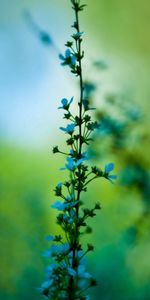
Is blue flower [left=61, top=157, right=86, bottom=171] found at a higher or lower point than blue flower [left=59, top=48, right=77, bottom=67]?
lower

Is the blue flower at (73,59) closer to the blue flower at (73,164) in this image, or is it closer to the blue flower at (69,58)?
the blue flower at (69,58)

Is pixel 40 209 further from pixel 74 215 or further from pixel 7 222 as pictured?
pixel 74 215

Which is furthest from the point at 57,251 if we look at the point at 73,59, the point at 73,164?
the point at 73,59

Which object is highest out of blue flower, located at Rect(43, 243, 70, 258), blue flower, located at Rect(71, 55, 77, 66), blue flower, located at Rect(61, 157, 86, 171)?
blue flower, located at Rect(71, 55, 77, 66)

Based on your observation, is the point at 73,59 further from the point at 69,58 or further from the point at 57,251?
the point at 57,251

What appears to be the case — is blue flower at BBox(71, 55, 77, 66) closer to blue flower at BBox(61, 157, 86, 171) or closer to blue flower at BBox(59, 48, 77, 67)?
blue flower at BBox(59, 48, 77, 67)

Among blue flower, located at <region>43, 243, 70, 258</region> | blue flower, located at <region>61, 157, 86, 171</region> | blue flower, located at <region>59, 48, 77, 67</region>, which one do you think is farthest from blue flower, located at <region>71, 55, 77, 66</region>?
blue flower, located at <region>43, 243, 70, 258</region>

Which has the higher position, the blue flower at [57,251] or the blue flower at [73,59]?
the blue flower at [73,59]

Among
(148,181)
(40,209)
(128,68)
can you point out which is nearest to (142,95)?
(128,68)

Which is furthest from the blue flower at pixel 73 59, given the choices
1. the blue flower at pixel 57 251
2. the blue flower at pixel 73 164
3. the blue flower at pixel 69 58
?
the blue flower at pixel 57 251

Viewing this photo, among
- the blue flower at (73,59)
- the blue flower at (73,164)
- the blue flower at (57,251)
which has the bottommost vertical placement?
the blue flower at (57,251)

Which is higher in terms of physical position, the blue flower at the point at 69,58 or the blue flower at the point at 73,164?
the blue flower at the point at 69,58
